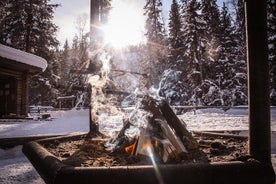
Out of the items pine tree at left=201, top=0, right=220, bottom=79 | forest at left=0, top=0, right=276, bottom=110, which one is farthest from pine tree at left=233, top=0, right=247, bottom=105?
pine tree at left=201, top=0, right=220, bottom=79

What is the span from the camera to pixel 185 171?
2.48 meters

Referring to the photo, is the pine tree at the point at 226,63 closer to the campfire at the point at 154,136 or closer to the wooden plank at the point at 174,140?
the campfire at the point at 154,136

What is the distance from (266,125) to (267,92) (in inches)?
14.3

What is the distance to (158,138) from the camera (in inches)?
137

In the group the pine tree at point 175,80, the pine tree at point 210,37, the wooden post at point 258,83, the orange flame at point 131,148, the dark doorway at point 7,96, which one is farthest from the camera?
the pine tree at point 175,80

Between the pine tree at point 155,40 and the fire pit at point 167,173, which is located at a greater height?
the pine tree at point 155,40

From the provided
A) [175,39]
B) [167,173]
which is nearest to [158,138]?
[167,173]

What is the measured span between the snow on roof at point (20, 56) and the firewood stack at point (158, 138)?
9.86 metres

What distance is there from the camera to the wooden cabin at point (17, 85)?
14072 mm

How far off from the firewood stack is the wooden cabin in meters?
11.0

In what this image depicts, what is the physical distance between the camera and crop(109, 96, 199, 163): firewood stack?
3.28 metres

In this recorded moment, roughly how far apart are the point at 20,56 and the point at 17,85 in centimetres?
348

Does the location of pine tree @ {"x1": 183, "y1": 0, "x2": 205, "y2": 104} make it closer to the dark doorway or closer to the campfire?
the dark doorway

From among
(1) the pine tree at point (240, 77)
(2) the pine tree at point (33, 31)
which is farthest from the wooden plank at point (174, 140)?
(1) the pine tree at point (240, 77)
